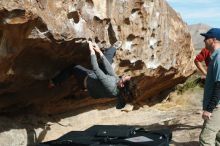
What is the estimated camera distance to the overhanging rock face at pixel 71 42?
20.2ft

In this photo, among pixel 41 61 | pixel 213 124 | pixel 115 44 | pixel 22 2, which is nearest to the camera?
pixel 22 2

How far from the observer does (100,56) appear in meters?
6.98

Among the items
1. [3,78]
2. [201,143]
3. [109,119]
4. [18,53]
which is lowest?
[109,119]

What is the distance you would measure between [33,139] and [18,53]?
7.55 feet

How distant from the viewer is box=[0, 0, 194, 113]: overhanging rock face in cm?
614

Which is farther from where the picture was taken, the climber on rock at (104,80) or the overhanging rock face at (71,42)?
the climber on rock at (104,80)

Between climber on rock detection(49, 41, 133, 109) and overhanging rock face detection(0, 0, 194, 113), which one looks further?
climber on rock detection(49, 41, 133, 109)

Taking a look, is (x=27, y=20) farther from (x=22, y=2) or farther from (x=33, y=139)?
(x=33, y=139)

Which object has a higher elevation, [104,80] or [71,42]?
[71,42]

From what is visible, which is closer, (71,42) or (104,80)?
(104,80)

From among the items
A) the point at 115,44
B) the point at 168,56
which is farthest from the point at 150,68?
the point at 115,44

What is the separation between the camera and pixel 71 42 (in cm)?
689

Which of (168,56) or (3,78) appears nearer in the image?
(3,78)

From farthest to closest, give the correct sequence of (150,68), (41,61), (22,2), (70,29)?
(150,68)
(41,61)
(70,29)
(22,2)
